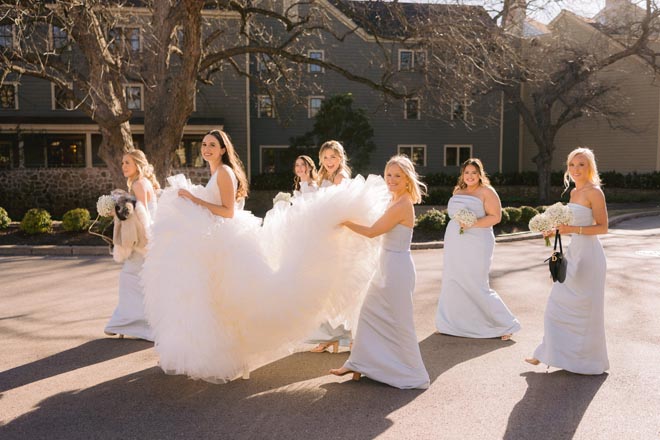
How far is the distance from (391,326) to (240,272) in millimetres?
1522

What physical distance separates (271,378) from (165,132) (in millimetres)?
11084

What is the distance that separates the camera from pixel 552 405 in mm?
4953

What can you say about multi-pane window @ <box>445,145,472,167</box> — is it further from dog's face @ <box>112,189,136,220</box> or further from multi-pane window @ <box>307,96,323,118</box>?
dog's face @ <box>112,189,136,220</box>

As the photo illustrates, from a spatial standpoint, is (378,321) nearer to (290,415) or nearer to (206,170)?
(290,415)

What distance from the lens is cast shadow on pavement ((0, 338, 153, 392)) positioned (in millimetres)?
5652

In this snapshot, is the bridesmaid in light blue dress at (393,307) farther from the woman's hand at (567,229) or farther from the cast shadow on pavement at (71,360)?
the cast shadow on pavement at (71,360)

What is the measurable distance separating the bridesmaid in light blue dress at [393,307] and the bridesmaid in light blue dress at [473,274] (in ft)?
6.66

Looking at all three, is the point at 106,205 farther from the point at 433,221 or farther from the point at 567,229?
the point at 433,221

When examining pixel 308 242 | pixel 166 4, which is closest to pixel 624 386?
pixel 308 242

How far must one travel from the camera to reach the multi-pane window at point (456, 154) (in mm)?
35850

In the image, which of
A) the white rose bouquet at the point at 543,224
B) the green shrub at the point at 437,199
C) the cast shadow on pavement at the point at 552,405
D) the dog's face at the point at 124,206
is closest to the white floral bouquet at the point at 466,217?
the white rose bouquet at the point at 543,224

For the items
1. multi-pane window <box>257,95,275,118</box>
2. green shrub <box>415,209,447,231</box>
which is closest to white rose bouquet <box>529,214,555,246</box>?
green shrub <box>415,209,447,231</box>

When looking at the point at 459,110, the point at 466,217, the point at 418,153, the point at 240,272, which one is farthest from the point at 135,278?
the point at 459,110

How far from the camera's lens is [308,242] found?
17.7 ft
